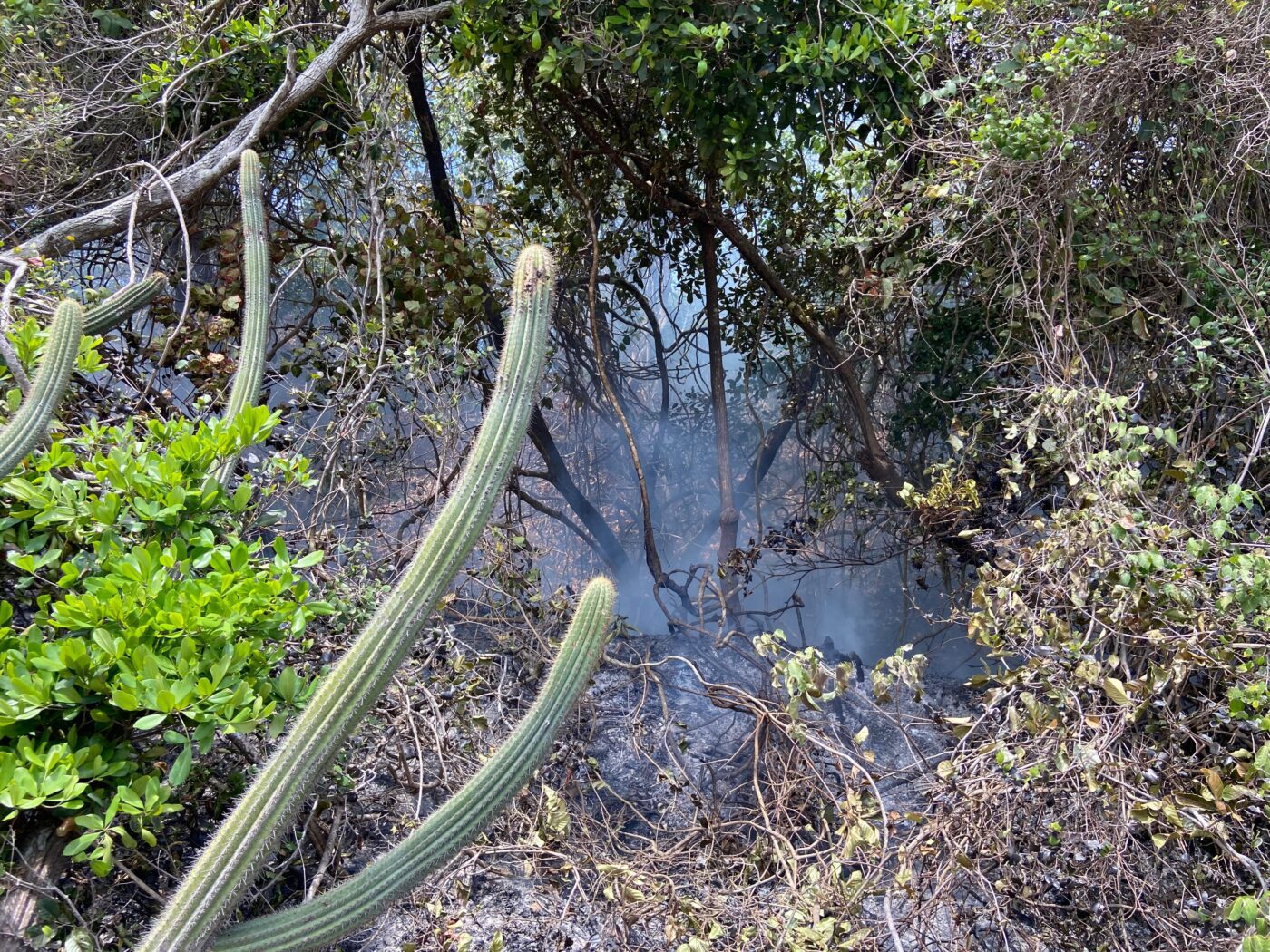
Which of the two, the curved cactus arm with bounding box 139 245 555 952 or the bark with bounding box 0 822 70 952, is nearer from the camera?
the curved cactus arm with bounding box 139 245 555 952

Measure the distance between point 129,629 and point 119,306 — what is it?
1590 mm

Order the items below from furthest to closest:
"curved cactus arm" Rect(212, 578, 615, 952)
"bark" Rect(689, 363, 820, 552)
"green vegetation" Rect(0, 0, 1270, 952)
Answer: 1. "bark" Rect(689, 363, 820, 552)
2. "green vegetation" Rect(0, 0, 1270, 952)
3. "curved cactus arm" Rect(212, 578, 615, 952)

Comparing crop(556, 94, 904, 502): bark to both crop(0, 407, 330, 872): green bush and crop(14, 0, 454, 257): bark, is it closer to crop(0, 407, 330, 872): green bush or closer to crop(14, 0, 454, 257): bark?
crop(14, 0, 454, 257): bark

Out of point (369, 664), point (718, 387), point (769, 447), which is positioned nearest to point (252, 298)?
point (369, 664)

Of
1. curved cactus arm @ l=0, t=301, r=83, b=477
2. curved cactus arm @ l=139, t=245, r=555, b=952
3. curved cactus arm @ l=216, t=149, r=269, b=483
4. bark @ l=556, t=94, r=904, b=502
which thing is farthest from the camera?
bark @ l=556, t=94, r=904, b=502

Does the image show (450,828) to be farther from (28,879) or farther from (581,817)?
(581,817)

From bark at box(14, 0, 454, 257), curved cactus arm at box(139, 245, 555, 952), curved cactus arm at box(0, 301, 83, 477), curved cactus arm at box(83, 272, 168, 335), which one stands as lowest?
curved cactus arm at box(139, 245, 555, 952)

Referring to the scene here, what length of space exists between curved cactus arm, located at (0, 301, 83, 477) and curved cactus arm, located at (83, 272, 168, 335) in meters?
0.38

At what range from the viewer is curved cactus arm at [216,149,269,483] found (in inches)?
108

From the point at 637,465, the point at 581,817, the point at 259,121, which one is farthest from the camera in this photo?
the point at 637,465

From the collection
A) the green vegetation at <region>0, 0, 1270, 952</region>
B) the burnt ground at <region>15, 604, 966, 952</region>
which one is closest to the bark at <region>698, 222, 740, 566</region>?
the green vegetation at <region>0, 0, 1270, 952</region>

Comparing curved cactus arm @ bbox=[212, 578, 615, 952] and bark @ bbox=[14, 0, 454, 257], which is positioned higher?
bark @ bbox=[14, 0, 454, 257]

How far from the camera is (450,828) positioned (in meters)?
1.74

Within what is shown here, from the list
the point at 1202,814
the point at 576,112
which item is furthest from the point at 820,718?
the point at 576,112
